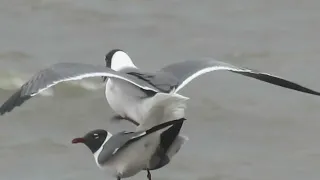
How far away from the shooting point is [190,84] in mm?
8258

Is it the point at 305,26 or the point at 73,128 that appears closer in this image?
the point at 73,128

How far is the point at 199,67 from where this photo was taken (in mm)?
4559

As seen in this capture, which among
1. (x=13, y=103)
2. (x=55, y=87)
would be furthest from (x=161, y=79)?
(x=55, y=87)

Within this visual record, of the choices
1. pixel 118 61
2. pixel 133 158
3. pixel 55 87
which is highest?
pixel 118 61

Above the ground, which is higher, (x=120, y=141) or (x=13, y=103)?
(x=13, y=103)

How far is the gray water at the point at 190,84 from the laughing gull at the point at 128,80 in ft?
5.46

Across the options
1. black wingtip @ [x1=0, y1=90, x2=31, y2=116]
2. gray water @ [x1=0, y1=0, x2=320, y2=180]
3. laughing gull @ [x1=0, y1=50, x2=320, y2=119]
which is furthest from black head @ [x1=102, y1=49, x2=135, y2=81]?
gray water @ [x1=0, y1=0, x2=320, y2=180]

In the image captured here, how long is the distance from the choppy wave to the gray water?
16 mm

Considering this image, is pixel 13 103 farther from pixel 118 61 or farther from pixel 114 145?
pixel 118 61

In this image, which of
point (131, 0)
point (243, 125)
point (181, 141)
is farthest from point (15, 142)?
point (131, 0)

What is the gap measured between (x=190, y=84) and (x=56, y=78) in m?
4.23

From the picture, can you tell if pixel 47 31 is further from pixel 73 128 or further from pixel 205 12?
pixel 73 128

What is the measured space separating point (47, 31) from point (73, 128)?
241 cm

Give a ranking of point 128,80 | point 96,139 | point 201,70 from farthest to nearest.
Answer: point 96,139
point 201,70
point 128,80
